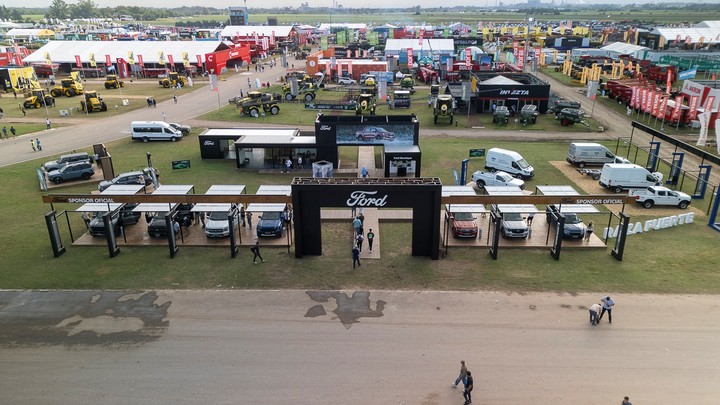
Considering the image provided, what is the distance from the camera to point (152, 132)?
4059cm

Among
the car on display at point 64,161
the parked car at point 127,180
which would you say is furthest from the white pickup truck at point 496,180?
the car on display at point 64,161

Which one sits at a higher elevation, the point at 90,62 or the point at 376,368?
the point at 90,62

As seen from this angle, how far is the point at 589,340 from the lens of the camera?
15.5 meters

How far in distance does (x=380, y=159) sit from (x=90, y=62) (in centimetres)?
6331

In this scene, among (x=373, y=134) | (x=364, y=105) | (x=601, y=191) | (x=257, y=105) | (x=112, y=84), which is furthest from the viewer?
(x=112, y=84)

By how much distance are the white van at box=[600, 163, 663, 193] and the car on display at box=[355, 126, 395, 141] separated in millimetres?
14403

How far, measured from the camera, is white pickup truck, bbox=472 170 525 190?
28047 mm

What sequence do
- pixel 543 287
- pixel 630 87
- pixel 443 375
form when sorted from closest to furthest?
pixel 443 375, pixel 543 287, pixel 630 87

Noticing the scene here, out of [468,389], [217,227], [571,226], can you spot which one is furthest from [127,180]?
[571,226]

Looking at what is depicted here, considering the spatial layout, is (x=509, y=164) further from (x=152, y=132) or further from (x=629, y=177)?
(x=152, y=132)

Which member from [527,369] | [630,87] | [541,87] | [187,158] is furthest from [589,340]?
[630,87]

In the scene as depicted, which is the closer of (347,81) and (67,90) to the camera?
(67,90)

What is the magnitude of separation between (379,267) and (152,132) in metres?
29.4

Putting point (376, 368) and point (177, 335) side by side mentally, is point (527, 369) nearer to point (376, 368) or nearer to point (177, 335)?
point (376, 368)
